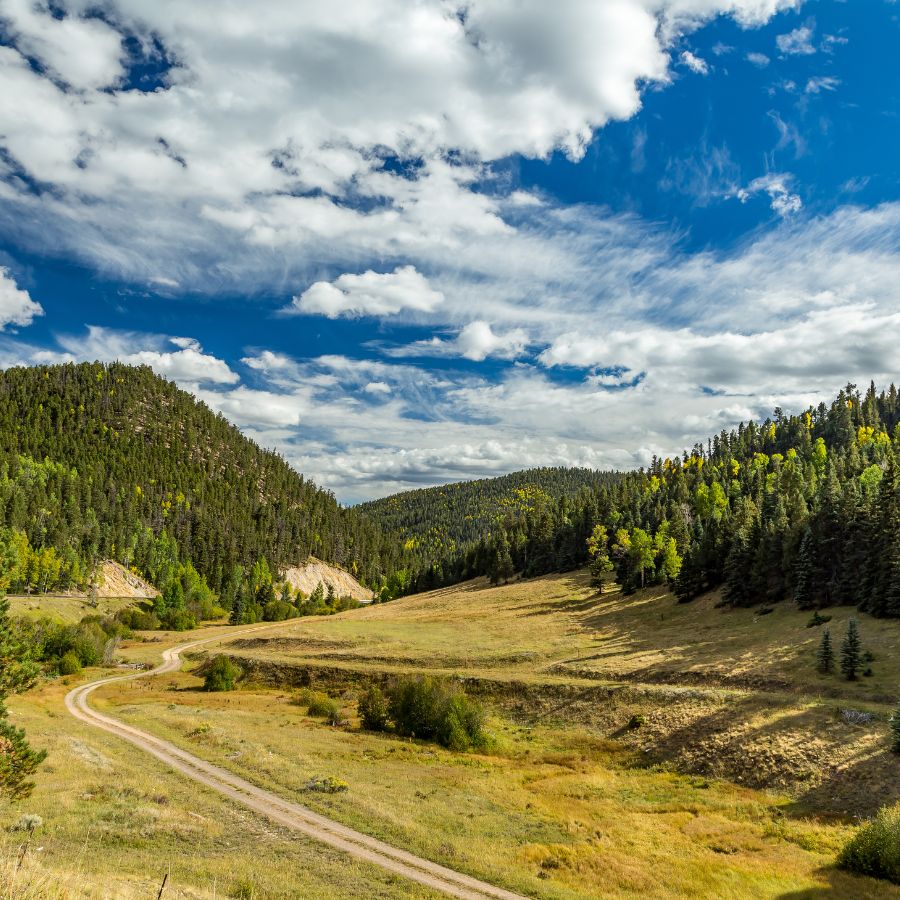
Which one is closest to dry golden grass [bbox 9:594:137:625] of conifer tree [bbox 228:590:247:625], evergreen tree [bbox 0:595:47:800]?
conifer tree [bbox 228:590:247:625]

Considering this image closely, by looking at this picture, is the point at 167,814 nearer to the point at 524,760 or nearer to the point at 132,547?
the point at 524,760

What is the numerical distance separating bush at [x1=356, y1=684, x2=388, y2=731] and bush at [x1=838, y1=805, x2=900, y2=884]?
4246 cm

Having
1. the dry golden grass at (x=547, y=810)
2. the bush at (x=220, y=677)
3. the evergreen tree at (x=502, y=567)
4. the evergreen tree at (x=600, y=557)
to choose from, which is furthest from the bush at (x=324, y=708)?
the evergreen tree at (x=502, y=567)

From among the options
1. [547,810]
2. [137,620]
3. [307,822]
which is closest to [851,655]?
[547,810]

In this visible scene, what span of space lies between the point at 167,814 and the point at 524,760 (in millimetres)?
29793

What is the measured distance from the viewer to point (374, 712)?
199 feet

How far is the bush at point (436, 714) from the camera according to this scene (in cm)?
5397

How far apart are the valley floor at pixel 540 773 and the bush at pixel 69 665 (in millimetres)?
11817

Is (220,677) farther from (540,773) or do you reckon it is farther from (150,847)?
(150,847)

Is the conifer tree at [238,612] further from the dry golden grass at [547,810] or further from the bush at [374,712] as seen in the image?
the bush at [374,712]

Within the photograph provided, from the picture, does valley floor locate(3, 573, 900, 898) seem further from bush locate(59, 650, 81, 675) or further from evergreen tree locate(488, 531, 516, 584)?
evergreen tree locate(488, 531, 516, 584)

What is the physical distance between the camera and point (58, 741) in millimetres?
43156

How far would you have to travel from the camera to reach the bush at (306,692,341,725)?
Result: 201 feet

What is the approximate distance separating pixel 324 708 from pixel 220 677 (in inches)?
863
